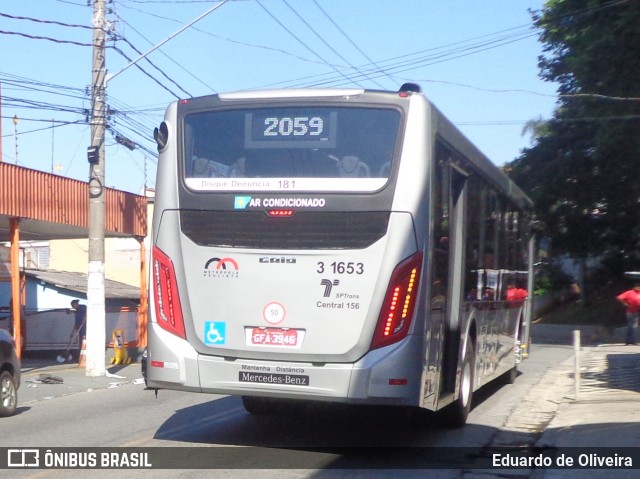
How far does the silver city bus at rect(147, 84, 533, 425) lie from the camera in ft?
28.5

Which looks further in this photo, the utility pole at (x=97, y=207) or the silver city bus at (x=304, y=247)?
the utility pole at (x=97, y=207)

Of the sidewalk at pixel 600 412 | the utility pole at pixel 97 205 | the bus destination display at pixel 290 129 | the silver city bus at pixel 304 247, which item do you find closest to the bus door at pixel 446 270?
the silver city bus at pixel 304 247

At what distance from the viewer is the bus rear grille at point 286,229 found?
8773mm

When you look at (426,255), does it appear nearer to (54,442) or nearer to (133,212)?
(54,442)

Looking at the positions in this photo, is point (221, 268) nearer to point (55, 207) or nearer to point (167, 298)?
point (167, 298)

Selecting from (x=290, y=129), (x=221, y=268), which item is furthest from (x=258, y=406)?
(x=290, y=129)

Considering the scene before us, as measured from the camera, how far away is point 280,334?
8.94 m

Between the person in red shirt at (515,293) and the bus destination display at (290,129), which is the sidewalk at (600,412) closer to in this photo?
the person in red shirt at (515,293)

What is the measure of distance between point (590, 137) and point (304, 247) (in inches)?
983

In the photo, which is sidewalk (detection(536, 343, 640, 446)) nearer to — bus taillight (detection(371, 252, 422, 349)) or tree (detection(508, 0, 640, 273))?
bus taillight (detection(371, 252, 422, 349))

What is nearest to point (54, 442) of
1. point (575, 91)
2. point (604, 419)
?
point (604, 419)

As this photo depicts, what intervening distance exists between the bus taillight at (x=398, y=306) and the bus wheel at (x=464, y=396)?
2.68 meters

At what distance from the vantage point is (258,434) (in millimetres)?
10891

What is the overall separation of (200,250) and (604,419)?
5.98 m
